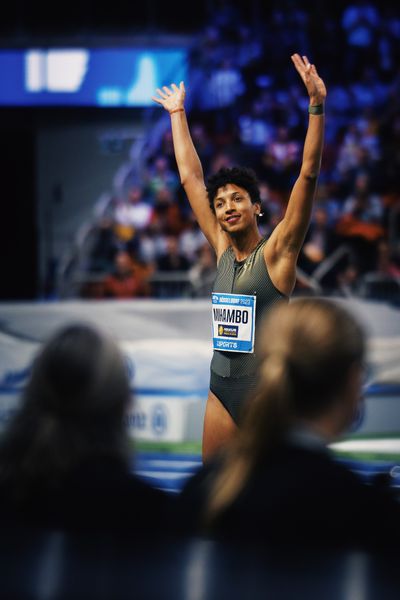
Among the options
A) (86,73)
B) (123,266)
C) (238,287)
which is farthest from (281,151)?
(238,287)

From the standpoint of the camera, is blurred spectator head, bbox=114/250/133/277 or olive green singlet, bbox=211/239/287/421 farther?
blurred spectator head, bbox=114/250/133/277

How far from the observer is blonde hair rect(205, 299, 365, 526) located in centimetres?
171

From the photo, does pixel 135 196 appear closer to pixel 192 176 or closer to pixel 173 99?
pixel 173 99

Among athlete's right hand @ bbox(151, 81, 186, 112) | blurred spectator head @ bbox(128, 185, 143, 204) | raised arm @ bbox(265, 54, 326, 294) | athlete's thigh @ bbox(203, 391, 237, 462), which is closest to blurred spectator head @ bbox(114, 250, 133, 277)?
blurred spectator head @ bbox(128, 185, 143, 204)

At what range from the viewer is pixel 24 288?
18.1m

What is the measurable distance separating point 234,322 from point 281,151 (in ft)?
31.3

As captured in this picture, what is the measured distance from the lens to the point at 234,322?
12.6 feet

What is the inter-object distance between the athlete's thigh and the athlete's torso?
15 centimetres

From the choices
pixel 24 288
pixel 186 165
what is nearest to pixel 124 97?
pixel 24 288

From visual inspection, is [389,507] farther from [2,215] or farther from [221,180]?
[2,215]

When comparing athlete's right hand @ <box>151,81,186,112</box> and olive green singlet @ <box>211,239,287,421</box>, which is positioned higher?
athlete's right hand @ <box>151,81,186,112</box>

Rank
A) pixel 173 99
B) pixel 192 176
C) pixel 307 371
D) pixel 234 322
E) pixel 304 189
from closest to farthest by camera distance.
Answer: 1. pixel 307 371
2. pixel 304 189
3. pixel 234 322
4. pixel 192 176
5. pixel 173 99

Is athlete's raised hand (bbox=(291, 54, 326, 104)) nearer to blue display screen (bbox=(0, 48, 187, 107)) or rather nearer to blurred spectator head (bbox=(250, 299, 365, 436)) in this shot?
blurred spectator head (bbox=(250, 299, 365, 436))

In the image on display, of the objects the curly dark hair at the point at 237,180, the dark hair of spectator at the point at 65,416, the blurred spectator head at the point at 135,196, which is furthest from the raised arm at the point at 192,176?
the blurred spectator head at the point at 135,196
